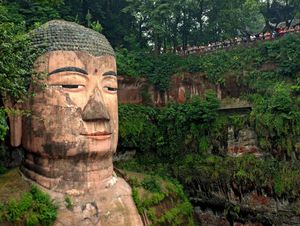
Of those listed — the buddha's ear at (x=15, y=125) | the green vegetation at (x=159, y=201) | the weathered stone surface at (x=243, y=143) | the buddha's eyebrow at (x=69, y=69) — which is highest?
the buddha's eyebrow at (x=69, y=69)

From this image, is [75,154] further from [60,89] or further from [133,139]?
[133,139]

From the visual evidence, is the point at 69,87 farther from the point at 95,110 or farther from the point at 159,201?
the point at 159,201

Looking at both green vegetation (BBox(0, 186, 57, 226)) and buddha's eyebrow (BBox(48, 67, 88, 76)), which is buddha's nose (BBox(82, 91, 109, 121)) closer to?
buddha's eyebrow (BBox(48, 67, 88, 76))

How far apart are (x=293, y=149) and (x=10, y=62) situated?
10751 mm

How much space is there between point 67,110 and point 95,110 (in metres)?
0.80

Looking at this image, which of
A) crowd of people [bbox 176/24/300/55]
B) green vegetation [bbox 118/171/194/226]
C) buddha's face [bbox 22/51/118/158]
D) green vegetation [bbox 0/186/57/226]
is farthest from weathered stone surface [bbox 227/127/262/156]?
green vegetation [bbox 0/186/57/226]

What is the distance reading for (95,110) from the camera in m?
12.5

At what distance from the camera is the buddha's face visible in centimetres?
1226

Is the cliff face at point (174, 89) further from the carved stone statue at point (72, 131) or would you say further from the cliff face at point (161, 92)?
the carved stone statue at point (72, 131)

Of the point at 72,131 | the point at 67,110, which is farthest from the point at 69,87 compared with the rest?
the point at 72,131

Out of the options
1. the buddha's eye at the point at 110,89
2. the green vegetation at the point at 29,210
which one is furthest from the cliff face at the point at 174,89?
the green vegetation at the point at 29,210

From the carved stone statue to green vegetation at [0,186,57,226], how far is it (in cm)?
43

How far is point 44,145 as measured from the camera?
40.2ft

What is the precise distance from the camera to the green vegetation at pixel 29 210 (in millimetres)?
11031
